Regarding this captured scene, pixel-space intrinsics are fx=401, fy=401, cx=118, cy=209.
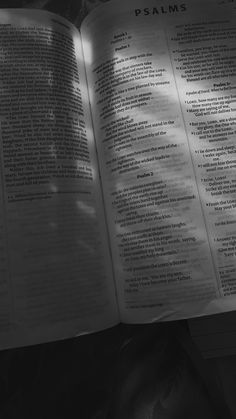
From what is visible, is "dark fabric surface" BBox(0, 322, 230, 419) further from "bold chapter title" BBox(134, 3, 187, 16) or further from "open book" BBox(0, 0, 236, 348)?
"bold chapter title" BBox(134, 3, 187, 16)

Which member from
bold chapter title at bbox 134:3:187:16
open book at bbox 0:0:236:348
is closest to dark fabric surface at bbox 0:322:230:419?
open book at bbox 0:0:236:348

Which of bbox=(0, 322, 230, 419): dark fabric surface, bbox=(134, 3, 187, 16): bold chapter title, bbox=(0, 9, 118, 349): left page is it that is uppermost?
bbox=(134, 3, 187, 16): bold chapter title

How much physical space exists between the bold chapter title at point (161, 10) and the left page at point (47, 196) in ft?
0.36

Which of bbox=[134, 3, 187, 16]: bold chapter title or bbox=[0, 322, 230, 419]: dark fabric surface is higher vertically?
bbox=[134, 3, 187, 16]: bold chapter title

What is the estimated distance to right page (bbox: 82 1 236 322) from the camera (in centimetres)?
48

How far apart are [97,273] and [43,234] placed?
0.08 meters

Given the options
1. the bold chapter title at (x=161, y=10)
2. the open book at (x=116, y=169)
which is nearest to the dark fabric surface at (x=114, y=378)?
the open book at (x=116, y=169)

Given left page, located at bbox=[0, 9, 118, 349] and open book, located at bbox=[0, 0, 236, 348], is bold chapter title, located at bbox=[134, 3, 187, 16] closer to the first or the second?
open book, located at bbox=[0, 0, 236, 348]

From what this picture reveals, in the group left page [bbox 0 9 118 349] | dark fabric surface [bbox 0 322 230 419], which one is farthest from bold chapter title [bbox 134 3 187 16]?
dark fabric surface [bbox 0 322 230 419]

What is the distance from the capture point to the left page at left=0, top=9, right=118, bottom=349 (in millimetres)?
Answer: 462

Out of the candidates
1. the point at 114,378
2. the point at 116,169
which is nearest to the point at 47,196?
the point at 116,169

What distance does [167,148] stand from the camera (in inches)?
19.8

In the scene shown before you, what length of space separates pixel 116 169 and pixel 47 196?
0.31ft

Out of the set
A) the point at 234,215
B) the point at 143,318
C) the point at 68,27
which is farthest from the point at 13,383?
the point at 68,27
